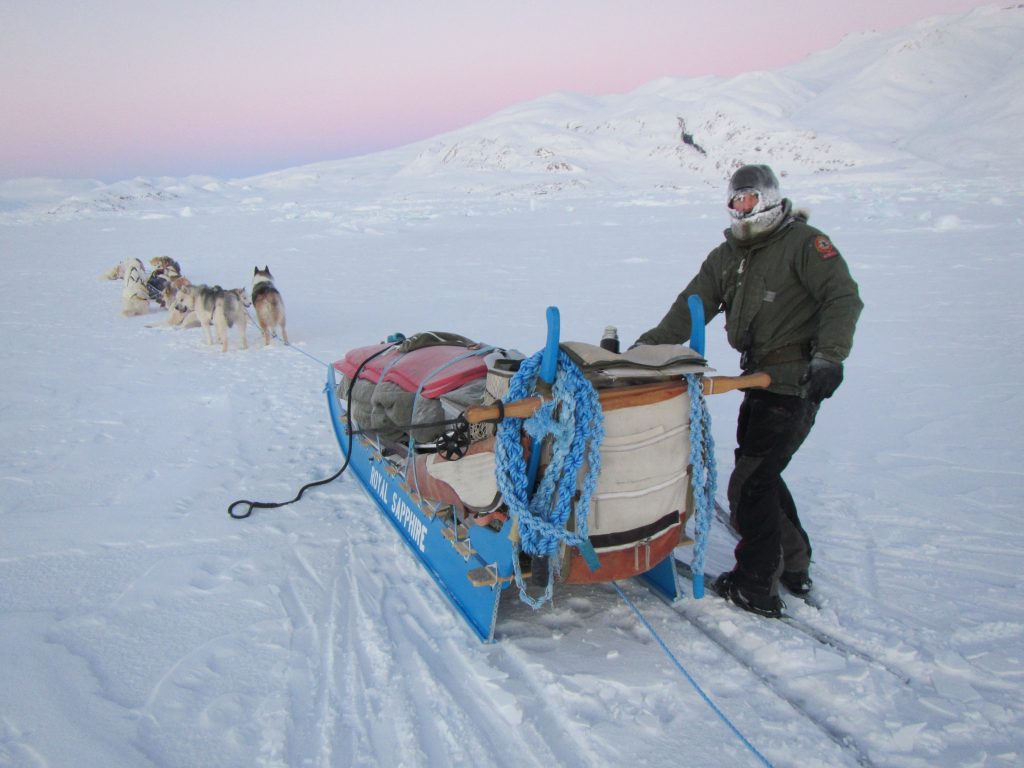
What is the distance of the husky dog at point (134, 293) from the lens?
1052 centimetres

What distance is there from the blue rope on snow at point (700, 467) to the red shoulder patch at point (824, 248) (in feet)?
2.28

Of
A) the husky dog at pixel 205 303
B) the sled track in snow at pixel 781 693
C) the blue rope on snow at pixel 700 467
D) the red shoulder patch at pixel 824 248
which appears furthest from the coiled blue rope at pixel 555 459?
the husky dog at pixel 205 303

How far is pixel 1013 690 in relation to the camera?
92.0 inches

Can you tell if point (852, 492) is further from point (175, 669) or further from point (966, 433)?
point (175, 669)

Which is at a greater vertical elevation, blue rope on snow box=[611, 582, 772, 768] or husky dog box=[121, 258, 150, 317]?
husky dog box=[121, 258, 150, 317]

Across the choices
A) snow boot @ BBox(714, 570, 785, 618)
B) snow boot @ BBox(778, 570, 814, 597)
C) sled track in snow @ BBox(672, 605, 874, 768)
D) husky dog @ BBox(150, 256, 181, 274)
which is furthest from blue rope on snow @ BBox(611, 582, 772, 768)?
husky dog @ BBox(150, 256, 181, 274)

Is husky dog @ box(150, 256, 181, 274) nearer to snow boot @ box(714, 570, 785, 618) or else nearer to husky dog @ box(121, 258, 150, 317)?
husky dog @ box(121, 258, 150, 317)

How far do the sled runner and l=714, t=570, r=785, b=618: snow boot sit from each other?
237 mm

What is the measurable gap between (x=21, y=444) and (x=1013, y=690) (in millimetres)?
5822

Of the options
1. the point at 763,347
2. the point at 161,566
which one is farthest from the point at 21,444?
the point at 763,347

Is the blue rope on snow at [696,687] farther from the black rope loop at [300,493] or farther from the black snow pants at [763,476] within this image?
the black rope loop at [300,493]

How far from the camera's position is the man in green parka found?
8.35 feet

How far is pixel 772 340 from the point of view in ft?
9.05

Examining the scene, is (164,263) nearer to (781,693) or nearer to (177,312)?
(177,312)
